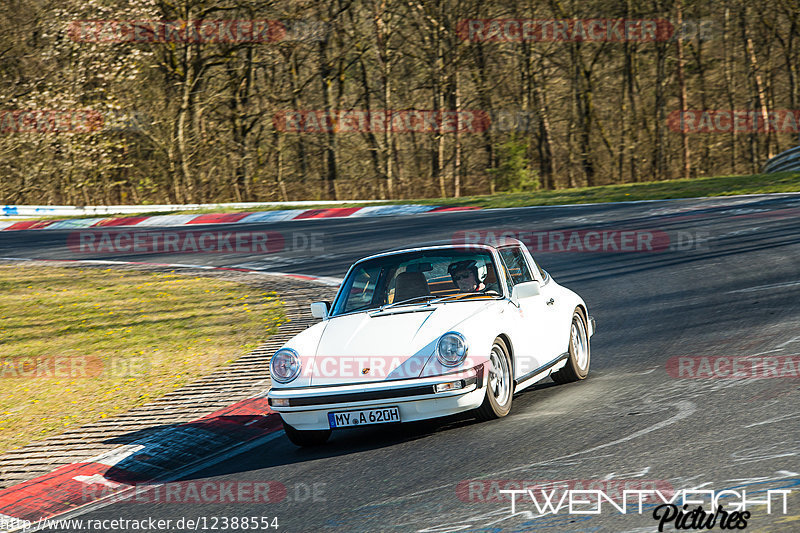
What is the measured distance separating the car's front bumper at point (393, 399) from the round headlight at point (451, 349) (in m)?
0.12

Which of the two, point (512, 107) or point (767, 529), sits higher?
point (512, 107)

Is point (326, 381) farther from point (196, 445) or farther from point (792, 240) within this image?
point (792, 240)

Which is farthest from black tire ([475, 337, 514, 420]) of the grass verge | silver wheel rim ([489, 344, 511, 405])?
the grass verge

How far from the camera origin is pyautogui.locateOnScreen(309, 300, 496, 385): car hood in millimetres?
6645

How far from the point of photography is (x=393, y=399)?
6.46 m

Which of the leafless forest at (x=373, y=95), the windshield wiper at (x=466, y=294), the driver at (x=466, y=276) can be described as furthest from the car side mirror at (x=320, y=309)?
the leafless forest at (x=373, y=95)

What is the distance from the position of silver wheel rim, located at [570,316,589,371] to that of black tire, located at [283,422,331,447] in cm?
269

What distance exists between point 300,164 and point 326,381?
37.7 meters

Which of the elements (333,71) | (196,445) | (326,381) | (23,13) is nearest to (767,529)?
(326,381)

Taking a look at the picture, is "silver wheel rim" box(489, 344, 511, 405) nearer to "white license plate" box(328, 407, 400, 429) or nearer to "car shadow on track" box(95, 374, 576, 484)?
"car shadow on track" box(95, 374, 576, 484)

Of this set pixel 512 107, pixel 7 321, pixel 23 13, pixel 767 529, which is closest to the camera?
pixel 767 529

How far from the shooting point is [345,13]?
4153 centimetres

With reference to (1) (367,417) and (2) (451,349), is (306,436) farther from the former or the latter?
(2) (451,349)

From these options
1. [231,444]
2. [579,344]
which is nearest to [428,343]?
[231,444]
